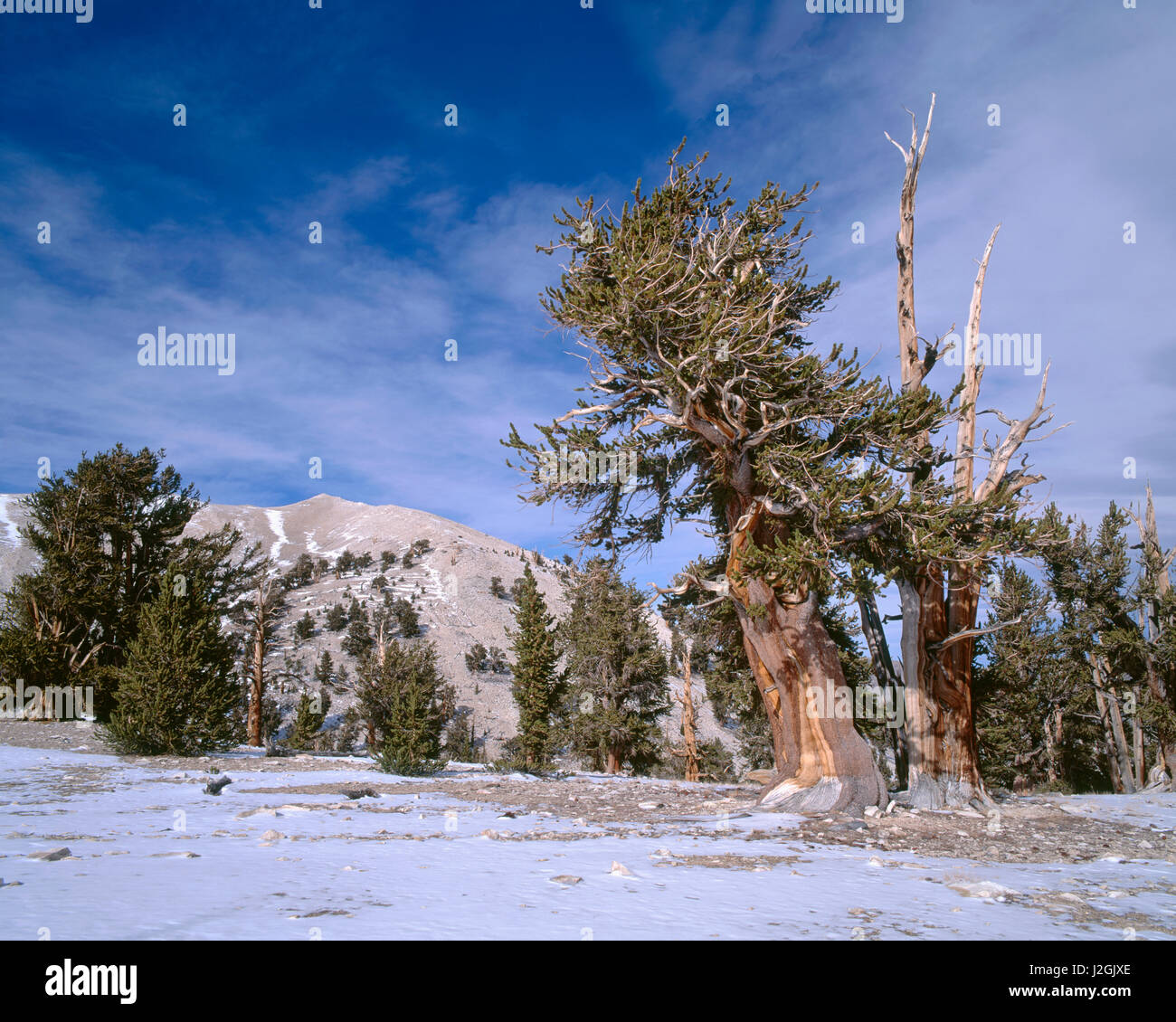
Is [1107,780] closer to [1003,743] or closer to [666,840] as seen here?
[1003,743]

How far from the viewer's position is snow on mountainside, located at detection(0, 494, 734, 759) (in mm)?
47688

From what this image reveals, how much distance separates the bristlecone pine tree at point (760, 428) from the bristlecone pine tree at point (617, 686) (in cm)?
1445

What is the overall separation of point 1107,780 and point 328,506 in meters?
106

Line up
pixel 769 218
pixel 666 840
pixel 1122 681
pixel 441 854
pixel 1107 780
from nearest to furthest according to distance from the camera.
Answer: pixel 441 854, pixel 666 840, pixel 769 218, pixel 1122 681, pixel 1107 780

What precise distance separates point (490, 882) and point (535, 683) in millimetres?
23974

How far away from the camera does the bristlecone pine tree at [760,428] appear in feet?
31.8

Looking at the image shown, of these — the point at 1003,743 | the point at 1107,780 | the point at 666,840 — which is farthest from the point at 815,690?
the point at 1107,780

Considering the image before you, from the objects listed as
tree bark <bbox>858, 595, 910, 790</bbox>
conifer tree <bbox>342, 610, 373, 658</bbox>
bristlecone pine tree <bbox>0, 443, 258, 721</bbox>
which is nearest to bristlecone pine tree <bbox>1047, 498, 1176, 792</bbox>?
tree bark <bbox>858, 595, 910, 790</bbox>

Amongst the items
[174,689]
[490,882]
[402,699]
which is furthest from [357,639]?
[490,882]

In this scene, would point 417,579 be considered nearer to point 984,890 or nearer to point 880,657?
point 880,657

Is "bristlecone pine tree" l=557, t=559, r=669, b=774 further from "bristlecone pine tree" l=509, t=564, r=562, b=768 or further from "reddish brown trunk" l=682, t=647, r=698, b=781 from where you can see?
"reddish brown trunk" l=682, t=647, r=698, b=781

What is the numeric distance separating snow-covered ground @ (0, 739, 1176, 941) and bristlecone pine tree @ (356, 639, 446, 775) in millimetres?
8901

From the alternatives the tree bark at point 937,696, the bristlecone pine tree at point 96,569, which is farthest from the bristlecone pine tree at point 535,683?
the tree bark at point 937,696

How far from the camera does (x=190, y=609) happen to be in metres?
16.8
